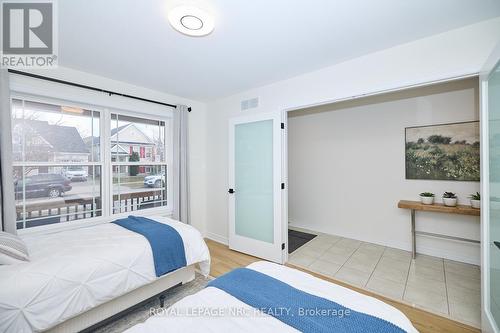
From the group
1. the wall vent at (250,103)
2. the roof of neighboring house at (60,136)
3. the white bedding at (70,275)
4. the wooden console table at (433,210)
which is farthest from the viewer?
the wall vent at (250,103)

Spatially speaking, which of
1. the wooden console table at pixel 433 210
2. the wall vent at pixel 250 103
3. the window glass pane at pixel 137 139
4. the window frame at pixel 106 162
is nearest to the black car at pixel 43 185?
the window frame at pixel 106 162

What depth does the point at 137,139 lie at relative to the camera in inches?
135

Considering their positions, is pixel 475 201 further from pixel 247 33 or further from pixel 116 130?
pixel 116 130

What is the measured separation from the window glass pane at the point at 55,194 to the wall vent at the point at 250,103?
7.64 ft

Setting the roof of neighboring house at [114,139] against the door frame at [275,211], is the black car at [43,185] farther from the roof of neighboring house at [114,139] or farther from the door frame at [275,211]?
the door frame at [275,211]

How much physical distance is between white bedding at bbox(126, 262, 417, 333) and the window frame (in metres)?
2.39

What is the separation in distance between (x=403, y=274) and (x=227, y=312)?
2.67 metres

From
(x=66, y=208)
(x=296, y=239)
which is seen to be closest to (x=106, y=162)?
(x=66, y=208)

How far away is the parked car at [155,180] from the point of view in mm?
3557

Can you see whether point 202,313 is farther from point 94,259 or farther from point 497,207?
point 497,207

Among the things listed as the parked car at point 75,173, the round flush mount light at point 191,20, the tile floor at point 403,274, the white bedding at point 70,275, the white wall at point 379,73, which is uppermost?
the round flush mount light at point 191,20

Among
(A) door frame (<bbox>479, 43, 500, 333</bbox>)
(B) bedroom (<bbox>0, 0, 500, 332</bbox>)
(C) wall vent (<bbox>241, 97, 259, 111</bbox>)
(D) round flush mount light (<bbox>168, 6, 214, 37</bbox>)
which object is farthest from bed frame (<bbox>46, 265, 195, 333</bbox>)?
(A) door frame (<bbox>479, 43, 500, 333</bbox>)

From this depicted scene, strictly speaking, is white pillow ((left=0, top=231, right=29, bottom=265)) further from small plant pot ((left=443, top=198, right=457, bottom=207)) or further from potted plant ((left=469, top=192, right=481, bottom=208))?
potted plant ((left=469, top=192, right=481, bottom=208))

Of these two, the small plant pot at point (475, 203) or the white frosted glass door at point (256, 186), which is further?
the white frosted glass door at point (256, 186)
